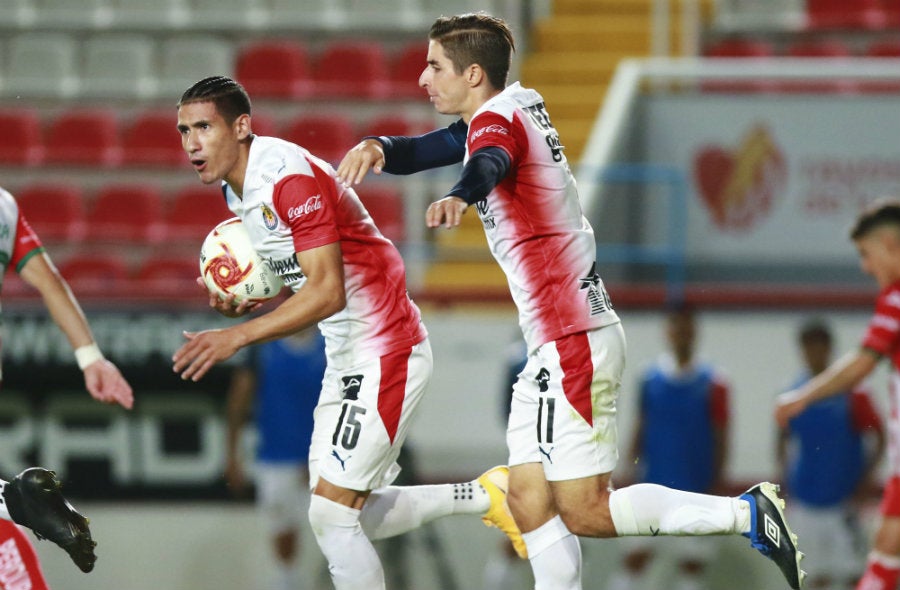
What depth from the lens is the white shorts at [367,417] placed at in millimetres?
5125

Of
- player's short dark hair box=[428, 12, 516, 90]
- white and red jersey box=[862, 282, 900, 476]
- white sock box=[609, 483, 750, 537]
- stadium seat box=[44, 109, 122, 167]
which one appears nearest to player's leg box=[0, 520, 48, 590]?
white sock box=[609, 483, 750, 537]

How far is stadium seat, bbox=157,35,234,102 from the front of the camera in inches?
520

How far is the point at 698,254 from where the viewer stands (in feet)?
33.9

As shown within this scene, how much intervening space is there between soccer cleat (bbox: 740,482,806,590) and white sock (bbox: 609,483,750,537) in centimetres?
3

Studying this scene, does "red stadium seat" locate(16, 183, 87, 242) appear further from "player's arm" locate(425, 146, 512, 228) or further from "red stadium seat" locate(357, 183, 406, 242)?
"player's arm" locate(425, 146, 512, 228)

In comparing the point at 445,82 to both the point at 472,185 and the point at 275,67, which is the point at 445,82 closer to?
the point at 472,185

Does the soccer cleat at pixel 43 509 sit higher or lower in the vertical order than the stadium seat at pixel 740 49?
lower

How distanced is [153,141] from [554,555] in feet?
27.0

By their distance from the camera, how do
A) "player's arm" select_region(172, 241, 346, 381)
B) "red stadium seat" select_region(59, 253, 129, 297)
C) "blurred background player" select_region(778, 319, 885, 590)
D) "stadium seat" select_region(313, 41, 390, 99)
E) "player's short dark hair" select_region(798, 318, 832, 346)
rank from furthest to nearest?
"stadium seat" select_region(313, 41, 390, 99) < "red stadium seat" select_region(59, 253, 129, 297) < "blurred background player" select_region(778, 319, 885, 590) < "player's short dark hair" select_region(798, 318, 832, 346) < "player's arm" select_region(172, 241, 346, 381)

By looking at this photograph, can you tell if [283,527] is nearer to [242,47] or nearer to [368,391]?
[368,391]

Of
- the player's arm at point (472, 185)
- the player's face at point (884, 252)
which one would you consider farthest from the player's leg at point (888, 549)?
the player's arm at point (472, 185)

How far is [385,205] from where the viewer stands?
34.7 feet

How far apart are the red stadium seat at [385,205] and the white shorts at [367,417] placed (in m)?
5.12

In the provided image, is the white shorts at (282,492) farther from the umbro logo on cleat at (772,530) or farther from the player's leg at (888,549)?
the umbro logo on cleat at (772,530)
